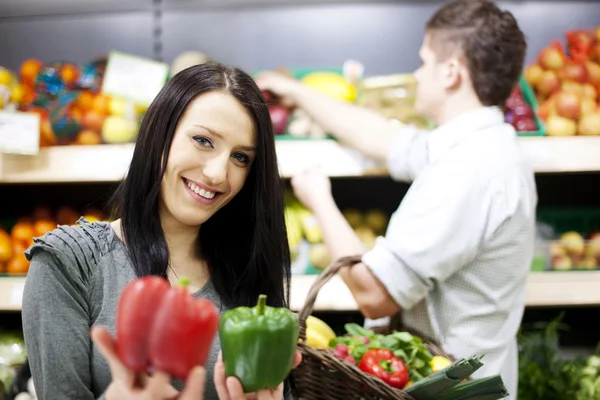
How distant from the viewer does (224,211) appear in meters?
1.33

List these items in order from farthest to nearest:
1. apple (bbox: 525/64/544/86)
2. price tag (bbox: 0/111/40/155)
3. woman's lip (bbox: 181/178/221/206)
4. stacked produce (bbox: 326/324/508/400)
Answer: apple (bbox: 525/64/544/86)
price tag (bbox: 0/111/40/155)
stacked produce (bbox: 326/324/508/400)
woman's lip (bbox: 181/178/221/206)

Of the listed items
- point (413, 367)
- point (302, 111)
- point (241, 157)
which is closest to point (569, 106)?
point (302, 111)

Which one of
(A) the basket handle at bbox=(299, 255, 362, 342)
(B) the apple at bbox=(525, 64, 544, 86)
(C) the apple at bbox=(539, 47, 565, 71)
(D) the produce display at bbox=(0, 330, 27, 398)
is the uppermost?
(C) the apple at bbox=(539, 47, 565, 71)

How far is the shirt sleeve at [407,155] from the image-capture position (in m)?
2.10

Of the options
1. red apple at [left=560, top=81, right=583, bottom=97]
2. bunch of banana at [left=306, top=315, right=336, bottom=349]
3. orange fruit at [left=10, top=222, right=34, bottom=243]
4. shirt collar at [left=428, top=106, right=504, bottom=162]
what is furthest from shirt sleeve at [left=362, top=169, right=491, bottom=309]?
orange fruit at [left=10, top=222, right=34, bottom=243]

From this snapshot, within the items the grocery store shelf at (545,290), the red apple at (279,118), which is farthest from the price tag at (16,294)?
the red apple at (279,118)

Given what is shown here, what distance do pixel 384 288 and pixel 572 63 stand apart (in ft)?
4.08

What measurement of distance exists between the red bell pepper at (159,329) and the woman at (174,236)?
0.25 m

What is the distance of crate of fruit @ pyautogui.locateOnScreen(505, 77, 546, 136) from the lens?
7.34 ft

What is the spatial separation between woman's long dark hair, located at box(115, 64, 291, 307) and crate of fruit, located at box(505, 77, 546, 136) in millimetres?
1255

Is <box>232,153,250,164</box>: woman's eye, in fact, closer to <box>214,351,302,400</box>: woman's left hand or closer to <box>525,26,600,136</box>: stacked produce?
<box>214,351,302,400</box>: woman's left hand

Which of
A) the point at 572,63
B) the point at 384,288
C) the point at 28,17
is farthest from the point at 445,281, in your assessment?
the point at 28,17

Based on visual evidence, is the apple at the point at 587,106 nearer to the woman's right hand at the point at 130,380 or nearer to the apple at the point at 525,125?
the apple at the point at 525,125

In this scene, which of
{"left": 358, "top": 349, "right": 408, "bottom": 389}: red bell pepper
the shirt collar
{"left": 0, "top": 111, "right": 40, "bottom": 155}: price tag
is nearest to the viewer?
{"left": 358, "top": 349, "right": 408, "bottom": 389}: red bell pepper
